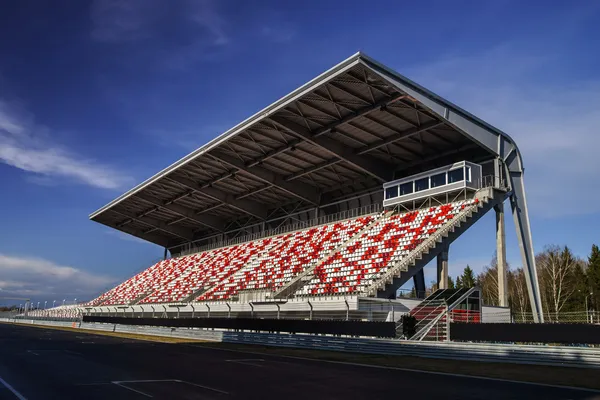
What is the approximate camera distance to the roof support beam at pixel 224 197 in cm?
5406

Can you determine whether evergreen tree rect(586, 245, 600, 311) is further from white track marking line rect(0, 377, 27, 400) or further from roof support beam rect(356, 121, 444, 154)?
white track marking line rect(0, 377, 27, 400)

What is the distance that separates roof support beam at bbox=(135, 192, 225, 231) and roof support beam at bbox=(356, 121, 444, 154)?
1210 inches

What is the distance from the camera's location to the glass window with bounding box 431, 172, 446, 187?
3933 cm

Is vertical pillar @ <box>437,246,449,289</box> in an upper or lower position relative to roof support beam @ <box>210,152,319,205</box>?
lower

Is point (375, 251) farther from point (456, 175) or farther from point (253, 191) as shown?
point (253, 191)

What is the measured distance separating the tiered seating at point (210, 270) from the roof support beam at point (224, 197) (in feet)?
12.3

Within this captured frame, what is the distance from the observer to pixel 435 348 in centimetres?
2164

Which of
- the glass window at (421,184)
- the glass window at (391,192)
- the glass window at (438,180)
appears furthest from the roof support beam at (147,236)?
the glass window at (438,180)

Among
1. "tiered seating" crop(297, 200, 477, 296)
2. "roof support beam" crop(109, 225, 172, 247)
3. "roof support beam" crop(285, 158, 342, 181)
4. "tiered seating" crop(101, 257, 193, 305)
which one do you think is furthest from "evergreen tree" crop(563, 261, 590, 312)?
"roof support beam" crop(109, 225, 172, 247)

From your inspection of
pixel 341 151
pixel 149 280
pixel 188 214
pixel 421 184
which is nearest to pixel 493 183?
pixel 421 184

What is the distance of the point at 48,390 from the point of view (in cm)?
1092

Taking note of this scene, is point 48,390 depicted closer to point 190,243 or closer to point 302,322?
point 302,322

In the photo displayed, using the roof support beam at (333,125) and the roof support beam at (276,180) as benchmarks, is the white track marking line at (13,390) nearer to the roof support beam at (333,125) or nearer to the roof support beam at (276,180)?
the roof support beam at (333,125)

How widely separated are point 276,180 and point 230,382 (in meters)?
36.9
